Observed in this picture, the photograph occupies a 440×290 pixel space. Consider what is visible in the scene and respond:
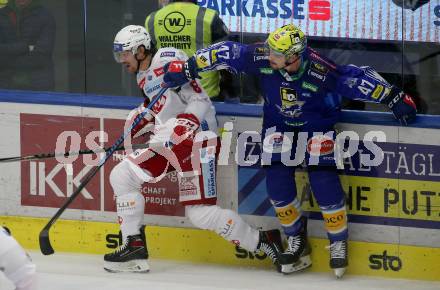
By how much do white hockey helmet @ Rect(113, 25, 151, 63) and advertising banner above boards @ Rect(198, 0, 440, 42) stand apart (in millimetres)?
461

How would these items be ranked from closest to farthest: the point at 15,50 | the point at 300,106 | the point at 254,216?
the point at 300,106 < the point at 254,216 < the point at 15,50

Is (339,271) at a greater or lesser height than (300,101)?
lesser

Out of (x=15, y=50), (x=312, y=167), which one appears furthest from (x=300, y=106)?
(x=15, y=50)

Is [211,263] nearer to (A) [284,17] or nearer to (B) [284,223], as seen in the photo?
(B) [284,223]

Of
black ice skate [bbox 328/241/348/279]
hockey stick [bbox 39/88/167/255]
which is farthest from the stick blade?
black ice skate [bbox 328/241/348/279]

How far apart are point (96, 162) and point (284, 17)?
1368mm

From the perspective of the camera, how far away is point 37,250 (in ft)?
22.4

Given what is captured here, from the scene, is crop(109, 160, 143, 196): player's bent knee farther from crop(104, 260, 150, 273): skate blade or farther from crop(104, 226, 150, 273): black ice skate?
crop(104, 260, 150, 273): skate blade

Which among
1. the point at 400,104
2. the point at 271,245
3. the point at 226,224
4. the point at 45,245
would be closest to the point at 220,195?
the point at 226,224

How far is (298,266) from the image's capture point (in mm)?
6254

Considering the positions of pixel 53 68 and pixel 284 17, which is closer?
pixel 284 17

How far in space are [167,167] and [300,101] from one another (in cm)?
87

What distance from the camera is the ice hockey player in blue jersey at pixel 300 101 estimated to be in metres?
5.89

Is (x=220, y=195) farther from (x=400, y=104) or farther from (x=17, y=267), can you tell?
(x=17, y=267)
